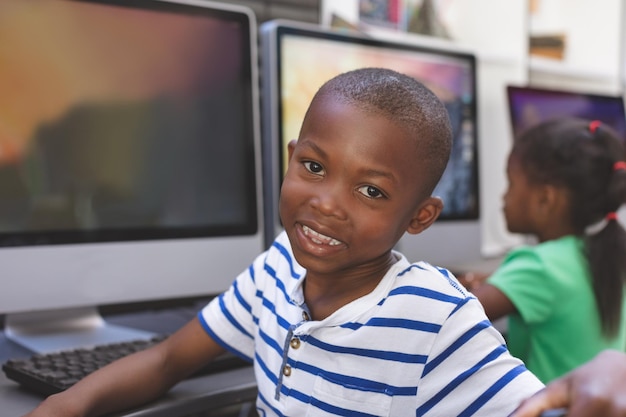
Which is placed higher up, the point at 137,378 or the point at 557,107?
the point at 557,107

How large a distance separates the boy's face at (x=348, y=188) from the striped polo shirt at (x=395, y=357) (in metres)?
0.06

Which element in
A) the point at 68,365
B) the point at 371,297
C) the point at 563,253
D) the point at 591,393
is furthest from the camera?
the point at 563,253

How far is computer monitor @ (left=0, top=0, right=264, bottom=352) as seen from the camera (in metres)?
0.95

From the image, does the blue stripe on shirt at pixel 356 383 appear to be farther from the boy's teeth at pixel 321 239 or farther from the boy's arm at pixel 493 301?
the boy's arm at pixel 493 301

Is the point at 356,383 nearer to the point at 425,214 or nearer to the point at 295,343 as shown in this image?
the point at 295,343

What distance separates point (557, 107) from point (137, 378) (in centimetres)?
142

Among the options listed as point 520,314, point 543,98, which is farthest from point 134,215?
point 543,98

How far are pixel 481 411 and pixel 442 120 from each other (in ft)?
0.91

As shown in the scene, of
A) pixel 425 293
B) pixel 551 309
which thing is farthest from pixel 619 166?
pixel 425 293

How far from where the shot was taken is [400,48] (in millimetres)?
1468

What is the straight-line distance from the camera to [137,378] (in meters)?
0.77

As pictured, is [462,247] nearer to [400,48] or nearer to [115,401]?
[400,48]

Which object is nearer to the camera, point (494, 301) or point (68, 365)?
point (68, 365)

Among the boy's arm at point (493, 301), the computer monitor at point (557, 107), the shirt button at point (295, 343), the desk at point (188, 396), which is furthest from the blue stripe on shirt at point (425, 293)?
the computer monitor at point (557, 107)
